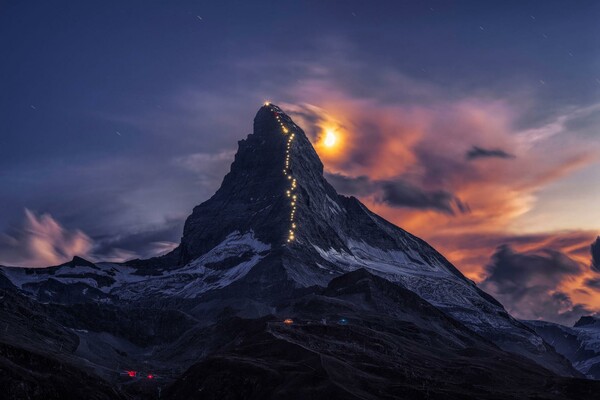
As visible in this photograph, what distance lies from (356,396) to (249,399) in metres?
29.6

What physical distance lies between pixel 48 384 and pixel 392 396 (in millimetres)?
92662

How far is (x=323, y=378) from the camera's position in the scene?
199875 mm

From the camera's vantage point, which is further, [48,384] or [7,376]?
[48,384]

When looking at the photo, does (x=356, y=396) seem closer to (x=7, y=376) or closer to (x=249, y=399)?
(x=249, y=399)

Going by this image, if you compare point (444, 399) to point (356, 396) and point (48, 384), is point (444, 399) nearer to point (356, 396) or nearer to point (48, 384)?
point (356, 396)

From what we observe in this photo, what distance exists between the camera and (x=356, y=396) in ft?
626

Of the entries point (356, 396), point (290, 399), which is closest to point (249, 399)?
point (290, 399)

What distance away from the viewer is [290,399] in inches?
7495

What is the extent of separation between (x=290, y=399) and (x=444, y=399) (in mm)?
42384

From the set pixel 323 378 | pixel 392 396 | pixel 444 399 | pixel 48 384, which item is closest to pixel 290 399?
pixel 323 378

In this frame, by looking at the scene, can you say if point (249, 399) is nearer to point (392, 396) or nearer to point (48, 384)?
point (392, 396)

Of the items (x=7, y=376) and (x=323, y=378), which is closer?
(x=7, y=376)

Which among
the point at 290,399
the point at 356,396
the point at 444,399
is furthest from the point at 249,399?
the point at 444,399

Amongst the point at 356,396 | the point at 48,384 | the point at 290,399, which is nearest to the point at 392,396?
the point at 356,396
